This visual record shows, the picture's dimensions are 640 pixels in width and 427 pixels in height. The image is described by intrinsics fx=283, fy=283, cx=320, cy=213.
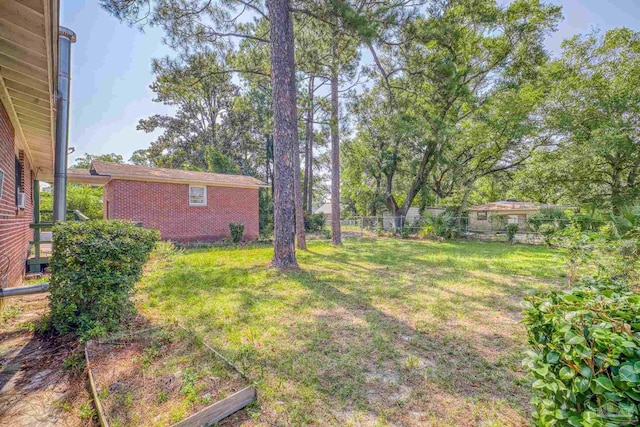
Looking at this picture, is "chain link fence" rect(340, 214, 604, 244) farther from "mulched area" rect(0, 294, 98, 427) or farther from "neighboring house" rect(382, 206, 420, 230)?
"mulched area" rect(0, 294, 98, 427)

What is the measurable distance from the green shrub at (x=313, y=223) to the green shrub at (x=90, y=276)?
16.1 meters

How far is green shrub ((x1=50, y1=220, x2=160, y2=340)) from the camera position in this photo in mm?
2928

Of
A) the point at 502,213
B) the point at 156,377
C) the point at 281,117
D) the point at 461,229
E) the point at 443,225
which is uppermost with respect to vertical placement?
the point at 281,117

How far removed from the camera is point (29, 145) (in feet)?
21.0

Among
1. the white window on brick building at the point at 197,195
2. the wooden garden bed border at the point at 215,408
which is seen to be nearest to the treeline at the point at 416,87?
the white window on brick building at the point at 197,195

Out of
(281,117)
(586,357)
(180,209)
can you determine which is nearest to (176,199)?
(180,209)

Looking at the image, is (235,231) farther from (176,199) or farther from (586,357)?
(586,357)

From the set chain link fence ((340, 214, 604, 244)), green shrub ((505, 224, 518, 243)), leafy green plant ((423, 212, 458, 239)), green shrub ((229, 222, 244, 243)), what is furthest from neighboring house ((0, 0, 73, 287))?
green shrub ((505, 224, 518, 243))

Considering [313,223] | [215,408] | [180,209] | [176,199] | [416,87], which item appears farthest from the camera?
[313,223]

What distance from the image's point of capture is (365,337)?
3289 millimetres

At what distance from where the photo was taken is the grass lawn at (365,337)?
2084 mm

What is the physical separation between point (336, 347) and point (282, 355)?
586 mm

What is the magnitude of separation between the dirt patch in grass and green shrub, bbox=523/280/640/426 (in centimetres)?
197

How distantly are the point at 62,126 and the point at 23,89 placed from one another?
1.06m
